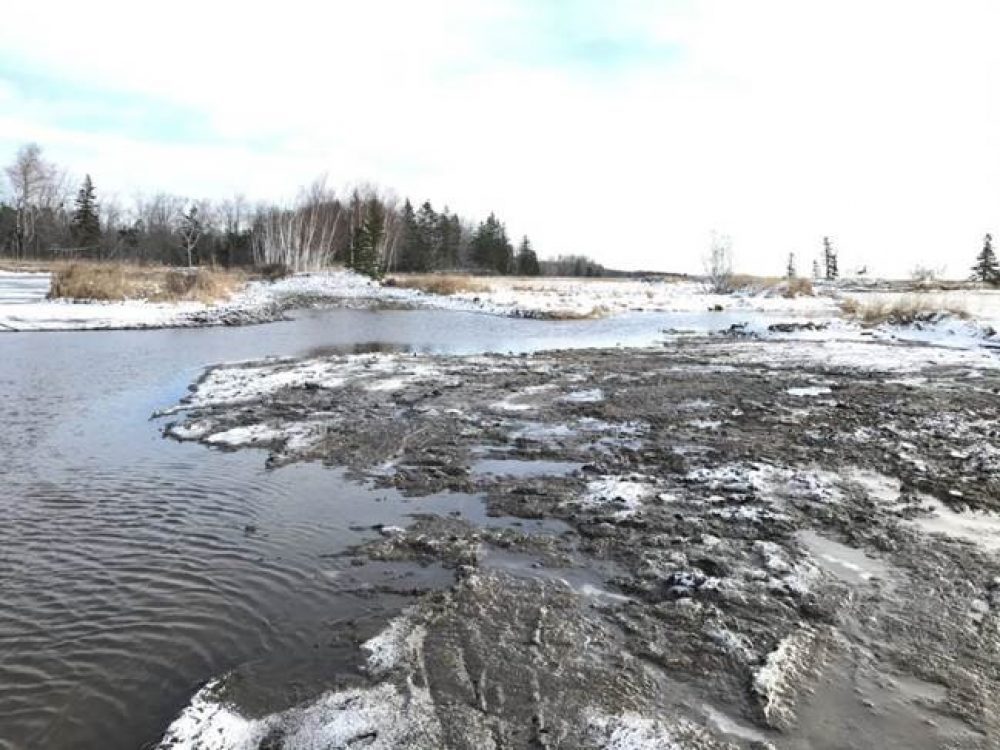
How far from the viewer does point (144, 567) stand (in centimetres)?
463

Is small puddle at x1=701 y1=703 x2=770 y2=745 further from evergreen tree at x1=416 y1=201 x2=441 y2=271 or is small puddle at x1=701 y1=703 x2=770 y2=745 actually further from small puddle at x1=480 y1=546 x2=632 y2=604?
evergreen tree at x1=416 y1=201 x2=441 y2=271

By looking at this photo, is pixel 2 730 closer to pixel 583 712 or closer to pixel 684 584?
pixel 583 712

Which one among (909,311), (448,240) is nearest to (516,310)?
(909,311)

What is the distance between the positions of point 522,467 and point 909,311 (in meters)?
22.1

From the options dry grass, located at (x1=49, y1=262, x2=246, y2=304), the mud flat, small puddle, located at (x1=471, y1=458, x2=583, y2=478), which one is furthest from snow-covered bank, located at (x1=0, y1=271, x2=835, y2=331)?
small puddle, located at (x1=471, y1=458, x2=583, y2=478)

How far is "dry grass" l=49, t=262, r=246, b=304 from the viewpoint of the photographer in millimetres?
27016

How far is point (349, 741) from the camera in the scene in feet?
9.32

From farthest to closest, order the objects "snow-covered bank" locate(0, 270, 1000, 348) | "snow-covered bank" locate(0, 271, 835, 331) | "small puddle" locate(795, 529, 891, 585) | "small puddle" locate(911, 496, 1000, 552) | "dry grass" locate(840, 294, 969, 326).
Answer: "dry grass" locate(840, 294, 969, 326) < "snow-covered bank" locate(0, 271, 835, 331) < "snow-covered bank" locate(0, 270, 1000, 348) < "small puddle" locate(911, 496, 1000, 552) < "small puddle" locate(795, 529, 891, 585)

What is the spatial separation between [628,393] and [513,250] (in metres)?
88.4

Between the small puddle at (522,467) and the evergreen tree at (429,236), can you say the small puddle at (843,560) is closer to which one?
the small puddle at (522,467)

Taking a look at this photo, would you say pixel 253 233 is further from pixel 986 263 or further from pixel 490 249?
pixel 986 263

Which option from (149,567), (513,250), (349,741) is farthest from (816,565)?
(513,250)

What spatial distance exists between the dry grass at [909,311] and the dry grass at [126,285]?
26.9m

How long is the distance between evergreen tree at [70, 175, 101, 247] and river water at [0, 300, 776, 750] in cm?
7860
